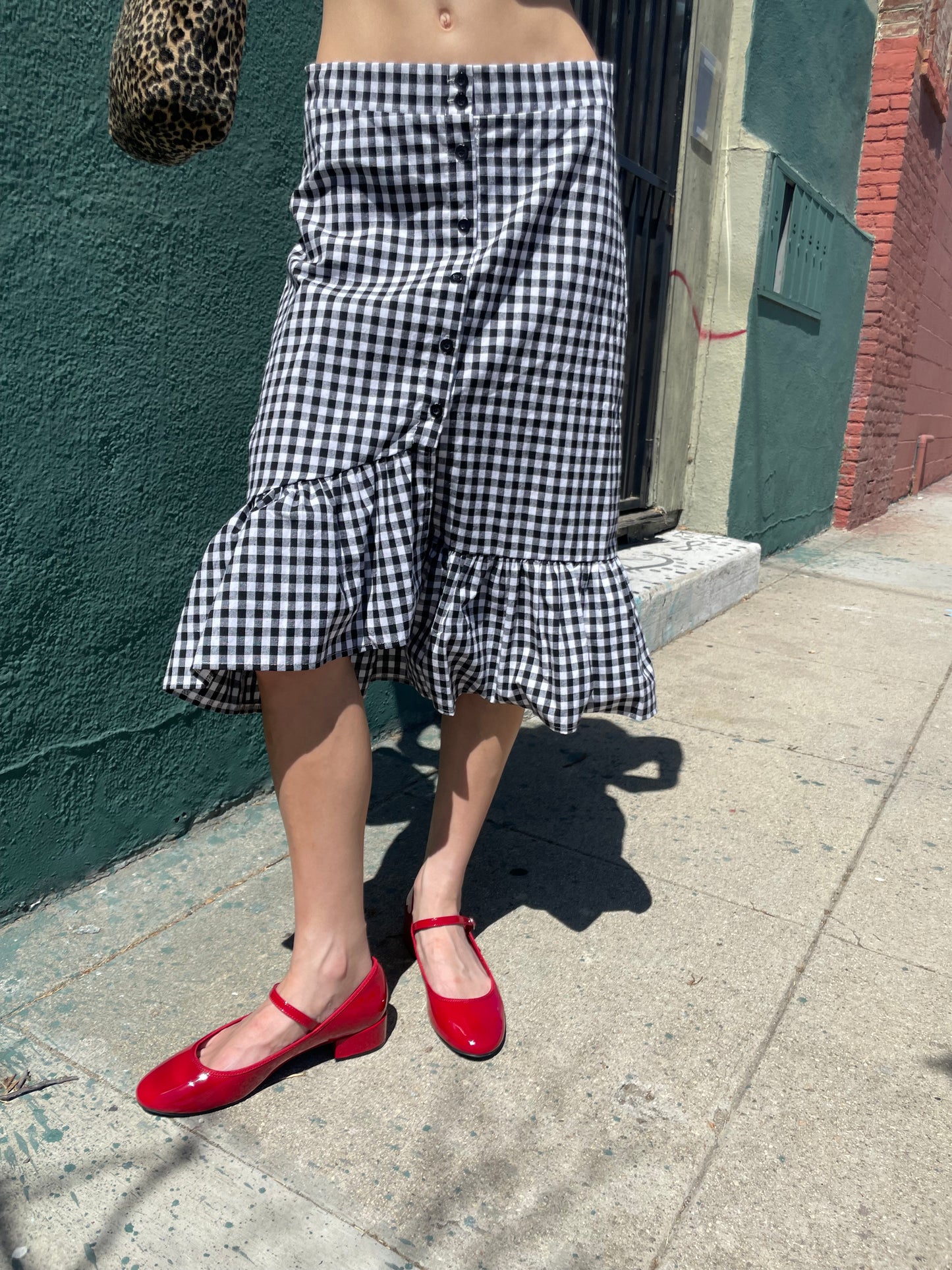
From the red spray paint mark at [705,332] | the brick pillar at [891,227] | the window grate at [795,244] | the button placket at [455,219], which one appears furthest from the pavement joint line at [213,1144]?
the brick pillar at [891,227]

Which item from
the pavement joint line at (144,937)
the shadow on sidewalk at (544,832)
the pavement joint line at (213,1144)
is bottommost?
the shadow on sidewalk at (544,832)

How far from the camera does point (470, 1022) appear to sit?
1.43 metres

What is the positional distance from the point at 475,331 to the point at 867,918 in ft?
4.49

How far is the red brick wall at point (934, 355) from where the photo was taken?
26.7ft

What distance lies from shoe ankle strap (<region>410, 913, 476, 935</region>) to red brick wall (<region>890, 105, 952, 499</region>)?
771cm

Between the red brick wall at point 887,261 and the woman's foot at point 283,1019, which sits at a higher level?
the red brick wall at point 887,261

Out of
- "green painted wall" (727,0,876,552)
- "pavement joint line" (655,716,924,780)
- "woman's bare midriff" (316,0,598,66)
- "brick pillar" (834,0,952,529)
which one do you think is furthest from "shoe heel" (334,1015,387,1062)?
"brick pillar" (834,0,952,529)

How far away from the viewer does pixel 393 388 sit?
125 centimetres

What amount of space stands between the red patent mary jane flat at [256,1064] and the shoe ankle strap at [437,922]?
0.16 metres

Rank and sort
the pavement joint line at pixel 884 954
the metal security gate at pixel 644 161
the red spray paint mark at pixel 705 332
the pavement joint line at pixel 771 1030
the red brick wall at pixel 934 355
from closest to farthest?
the pavement joint line at pixel 771 1030, the pavement joint line at pixel 884 954, the metal security gate at pixel 644 161, the red spray paint mark at pixel 705 332, the red brick wall at pixel 934 355

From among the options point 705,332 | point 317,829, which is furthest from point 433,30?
point 705,332

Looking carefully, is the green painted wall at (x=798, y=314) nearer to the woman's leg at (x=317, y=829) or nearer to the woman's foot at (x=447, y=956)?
the woman's foot at (x=447, y=956)

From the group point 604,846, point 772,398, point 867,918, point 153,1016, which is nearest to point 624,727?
point 604,846

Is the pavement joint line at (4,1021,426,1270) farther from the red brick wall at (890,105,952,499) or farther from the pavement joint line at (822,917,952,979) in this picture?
the red brick wall at (890,105,952,499)
